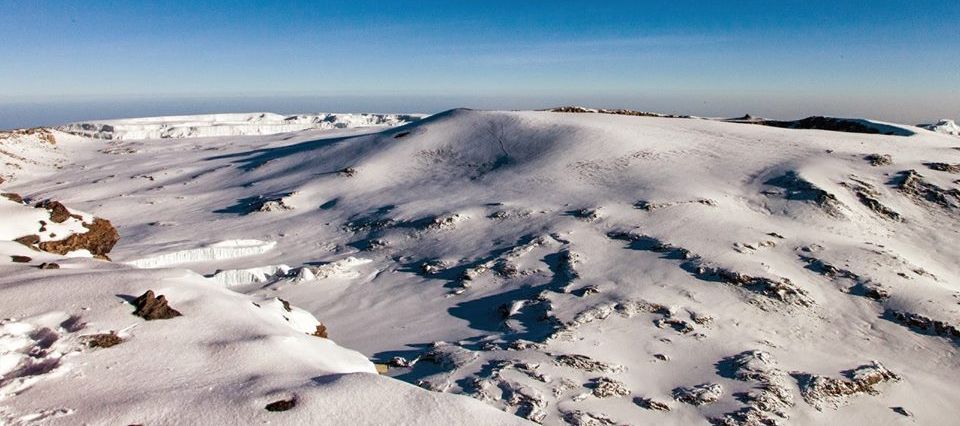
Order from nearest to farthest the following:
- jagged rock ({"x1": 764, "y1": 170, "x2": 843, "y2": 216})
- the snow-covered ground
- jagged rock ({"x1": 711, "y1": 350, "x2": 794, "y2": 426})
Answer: the snow-covered ground → jagged rock ({"x1": 711, "y1": 350, "x2": 794, "y2": 426}) → jagged rock ({"x1": 764, "y1": 170, "x2": 843, "y2": 216})

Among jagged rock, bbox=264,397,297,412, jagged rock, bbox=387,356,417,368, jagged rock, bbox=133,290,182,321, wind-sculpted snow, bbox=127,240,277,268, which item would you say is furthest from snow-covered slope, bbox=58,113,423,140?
jagged rock, bbox=264,397,297,412

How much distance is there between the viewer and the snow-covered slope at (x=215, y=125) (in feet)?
299

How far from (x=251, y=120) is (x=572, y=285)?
109 meters

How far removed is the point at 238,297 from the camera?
11.4 meters

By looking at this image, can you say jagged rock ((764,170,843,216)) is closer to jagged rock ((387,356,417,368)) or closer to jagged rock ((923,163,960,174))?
jagged rock ((923,163,960,174))

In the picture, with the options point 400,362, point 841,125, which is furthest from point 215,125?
point 400,362

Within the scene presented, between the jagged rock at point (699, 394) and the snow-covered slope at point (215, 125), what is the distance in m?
74.7

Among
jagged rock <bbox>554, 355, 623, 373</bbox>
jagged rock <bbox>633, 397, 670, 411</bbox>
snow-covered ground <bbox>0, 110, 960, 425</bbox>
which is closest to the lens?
snow-covered ground <bbox>0, 110, 960, 425</bbox>

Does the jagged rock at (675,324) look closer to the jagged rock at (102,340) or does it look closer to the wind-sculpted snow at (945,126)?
the jagged rock at (102,340)

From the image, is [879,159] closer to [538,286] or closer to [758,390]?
[758,390]

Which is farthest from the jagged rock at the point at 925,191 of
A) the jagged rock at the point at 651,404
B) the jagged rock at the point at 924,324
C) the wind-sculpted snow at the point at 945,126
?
the wind-sculpted snow at the point at 945,126

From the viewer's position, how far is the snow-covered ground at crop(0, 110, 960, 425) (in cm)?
794

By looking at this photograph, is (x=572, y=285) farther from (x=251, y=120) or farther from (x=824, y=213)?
(x=251, y=120)

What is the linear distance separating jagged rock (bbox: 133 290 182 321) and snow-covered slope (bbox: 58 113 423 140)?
249ft
